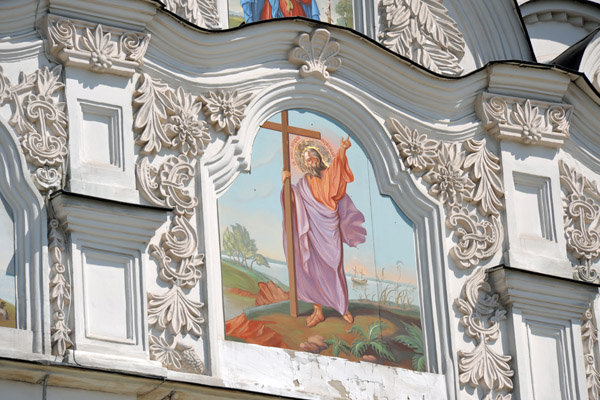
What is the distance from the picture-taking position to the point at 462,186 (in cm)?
1133

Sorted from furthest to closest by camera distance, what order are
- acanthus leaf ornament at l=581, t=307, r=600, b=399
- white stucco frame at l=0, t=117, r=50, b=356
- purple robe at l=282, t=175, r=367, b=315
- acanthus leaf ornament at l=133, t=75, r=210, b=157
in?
acanthus leaf ornament at l=581, t=307, r=600, b=399, purple robe at l=282, t=175, r=367, b=315, acanthus leaf ornament at l=133, t=75, r=210, b=157, white stucco frame at l=0, t=117, r=50, b=356

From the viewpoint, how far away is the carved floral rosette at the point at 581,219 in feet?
38.1

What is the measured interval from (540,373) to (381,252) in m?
1.23

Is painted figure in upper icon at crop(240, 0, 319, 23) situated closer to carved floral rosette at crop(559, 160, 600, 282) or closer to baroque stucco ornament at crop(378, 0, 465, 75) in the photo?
baroque stucco ornament at crop(378, 0, 465, 75)

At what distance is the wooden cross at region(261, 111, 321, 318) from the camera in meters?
10.5

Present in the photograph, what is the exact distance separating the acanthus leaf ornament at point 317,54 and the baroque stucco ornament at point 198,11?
51 centimetres

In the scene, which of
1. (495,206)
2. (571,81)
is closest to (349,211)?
(495,206)

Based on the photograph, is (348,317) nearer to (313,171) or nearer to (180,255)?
(313,171)

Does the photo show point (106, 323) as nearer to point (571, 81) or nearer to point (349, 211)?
point (349, 211)

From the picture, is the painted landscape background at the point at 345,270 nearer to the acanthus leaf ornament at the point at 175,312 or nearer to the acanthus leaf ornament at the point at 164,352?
the acanthus leaf ornament at the point at 175,312

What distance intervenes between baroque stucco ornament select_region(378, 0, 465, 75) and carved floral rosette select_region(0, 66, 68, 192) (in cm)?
243

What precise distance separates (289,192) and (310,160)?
298mm

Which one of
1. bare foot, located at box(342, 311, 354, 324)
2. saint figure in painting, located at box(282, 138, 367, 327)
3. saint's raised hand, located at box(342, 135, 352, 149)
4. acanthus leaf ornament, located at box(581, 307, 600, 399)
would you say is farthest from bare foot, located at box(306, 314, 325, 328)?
acanthus leaf ornament, located at box(581, 307, 600, 399)

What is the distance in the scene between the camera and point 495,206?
37.3ft
